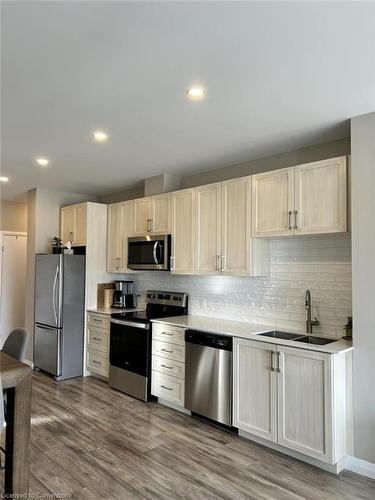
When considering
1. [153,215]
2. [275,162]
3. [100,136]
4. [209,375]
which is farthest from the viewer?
[153,215]

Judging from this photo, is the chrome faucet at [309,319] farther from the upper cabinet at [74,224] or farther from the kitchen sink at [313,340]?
the upper cabinet at [74,224]

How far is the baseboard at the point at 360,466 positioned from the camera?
2.60 m

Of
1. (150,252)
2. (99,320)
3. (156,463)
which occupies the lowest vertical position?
(156,463)

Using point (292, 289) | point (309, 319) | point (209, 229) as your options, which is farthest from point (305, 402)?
point (209, 229)

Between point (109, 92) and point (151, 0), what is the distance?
0.93 meters

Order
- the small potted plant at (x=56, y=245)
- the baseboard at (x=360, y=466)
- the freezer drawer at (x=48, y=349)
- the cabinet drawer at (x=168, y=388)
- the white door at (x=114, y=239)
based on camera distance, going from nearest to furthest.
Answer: the baseboard at (x=360, y=466) < the cabinet drawer at (x=168, y=388) < the freezer drawer at (x=48, y=349) < the white door at (x=114, y=239) < the small potted plant at (x=56, y=245)

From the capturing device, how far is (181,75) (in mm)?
2180

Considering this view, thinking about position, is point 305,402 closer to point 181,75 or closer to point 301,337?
point 301,337

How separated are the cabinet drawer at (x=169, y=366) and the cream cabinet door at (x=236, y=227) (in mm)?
1068

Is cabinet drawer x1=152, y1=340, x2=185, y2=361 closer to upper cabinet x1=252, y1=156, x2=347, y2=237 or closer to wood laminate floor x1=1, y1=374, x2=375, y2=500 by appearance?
wood laminate floor x1=1, y1=374, x2=375, y2=500

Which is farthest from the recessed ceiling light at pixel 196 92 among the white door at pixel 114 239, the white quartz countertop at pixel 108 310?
the white quartz countertop at pixel 108 310

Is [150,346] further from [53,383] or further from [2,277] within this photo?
[2,277]

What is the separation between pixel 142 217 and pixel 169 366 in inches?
75.2

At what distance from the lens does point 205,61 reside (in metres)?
2.02
